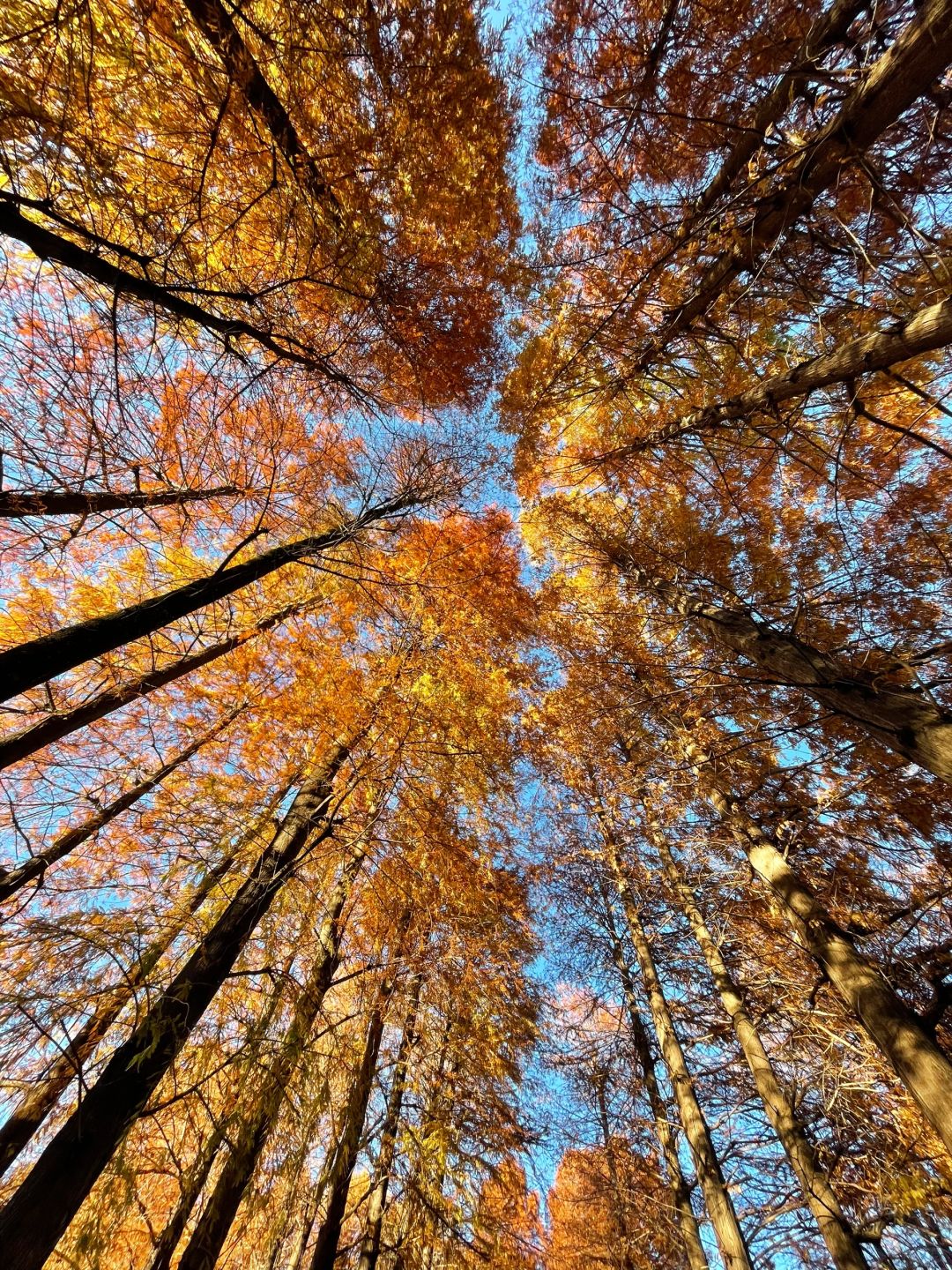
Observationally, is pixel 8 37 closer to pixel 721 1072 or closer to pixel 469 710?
pixel 469 710

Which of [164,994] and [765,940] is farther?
[765,940]

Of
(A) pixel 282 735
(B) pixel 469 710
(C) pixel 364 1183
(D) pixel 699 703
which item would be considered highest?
(D) pixel 699 703

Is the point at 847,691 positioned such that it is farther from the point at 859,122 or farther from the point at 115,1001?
the point at 115,1001

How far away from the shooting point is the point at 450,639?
18.0 feet

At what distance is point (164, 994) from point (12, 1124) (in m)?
4.08

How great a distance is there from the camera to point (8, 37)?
1.99m

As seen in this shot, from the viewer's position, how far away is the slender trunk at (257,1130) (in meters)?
2.38

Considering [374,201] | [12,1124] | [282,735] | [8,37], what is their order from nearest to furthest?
[8,37]
[374,201]
[12,1124]
[282,735]

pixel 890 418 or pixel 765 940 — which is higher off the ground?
pixel 890 418

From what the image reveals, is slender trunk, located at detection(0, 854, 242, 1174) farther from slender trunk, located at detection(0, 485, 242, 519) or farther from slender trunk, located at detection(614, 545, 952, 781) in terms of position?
slender trunk, located at detection(614, 545, 952, 781)

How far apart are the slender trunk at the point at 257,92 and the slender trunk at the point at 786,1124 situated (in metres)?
7.08

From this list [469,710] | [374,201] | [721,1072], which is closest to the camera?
[374,201]

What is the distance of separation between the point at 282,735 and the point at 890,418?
23.4 ft

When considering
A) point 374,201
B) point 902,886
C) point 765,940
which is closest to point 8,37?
point 374,201
